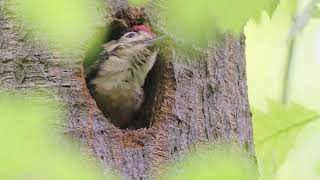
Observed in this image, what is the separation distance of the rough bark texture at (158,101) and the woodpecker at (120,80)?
16 cm

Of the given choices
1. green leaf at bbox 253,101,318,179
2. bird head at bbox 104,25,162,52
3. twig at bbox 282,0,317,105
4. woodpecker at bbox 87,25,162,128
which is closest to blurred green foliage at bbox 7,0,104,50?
bird head at bbox 104,25,162,52

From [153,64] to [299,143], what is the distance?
0.73 m

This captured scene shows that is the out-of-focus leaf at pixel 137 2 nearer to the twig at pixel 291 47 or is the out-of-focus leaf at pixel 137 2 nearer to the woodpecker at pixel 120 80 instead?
the woodpecker at pixel 120 80

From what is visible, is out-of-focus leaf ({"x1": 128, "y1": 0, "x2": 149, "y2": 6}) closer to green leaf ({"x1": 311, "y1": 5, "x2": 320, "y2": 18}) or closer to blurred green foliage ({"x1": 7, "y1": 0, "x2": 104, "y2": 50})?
blurred green foliage ({"x1": 7, "y1": 0, "x2": 104, "y2": 50})

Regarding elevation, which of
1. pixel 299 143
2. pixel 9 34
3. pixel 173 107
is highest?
pixel 9 34

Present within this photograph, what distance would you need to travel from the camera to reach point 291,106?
2936 mm

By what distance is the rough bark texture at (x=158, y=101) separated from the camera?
2.32 meters

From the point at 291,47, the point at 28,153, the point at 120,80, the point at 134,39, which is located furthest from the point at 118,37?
the point at 28,153

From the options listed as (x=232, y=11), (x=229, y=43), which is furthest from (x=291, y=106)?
(x=232, y=11)

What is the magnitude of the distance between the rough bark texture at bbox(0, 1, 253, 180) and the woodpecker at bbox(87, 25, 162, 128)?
16 cm

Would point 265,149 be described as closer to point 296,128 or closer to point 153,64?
point 296,128


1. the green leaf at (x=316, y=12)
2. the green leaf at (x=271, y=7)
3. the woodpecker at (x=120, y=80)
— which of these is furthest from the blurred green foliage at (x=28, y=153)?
the green leaf at (x=316, y=12)

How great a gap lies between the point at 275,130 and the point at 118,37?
68 centimetres

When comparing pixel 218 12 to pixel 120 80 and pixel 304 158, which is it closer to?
pixel 120 80
